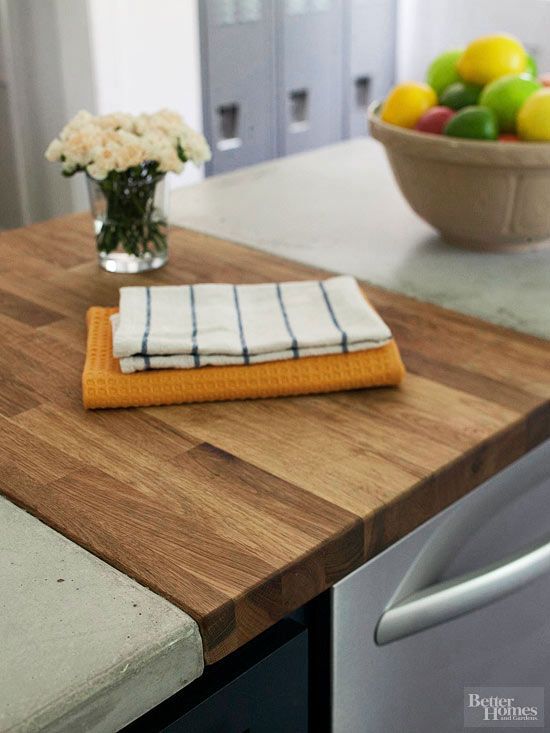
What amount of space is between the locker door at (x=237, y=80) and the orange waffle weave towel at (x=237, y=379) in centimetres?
232

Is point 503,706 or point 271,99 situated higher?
point 271,99

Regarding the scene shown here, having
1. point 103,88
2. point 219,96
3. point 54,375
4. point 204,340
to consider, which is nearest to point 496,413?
point 204,340

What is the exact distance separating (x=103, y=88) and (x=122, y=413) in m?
2.10

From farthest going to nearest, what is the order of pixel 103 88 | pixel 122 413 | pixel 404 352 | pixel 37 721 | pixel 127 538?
pixel 103 88
pixel 404 352
pixel 122 413
pixel 127 538
pixel 37 721

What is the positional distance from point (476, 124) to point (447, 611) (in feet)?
1.91

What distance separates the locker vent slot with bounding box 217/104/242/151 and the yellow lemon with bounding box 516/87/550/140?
2.13 metres

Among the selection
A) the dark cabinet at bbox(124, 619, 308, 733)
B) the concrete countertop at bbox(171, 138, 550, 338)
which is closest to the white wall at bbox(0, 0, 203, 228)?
the concrete countertop at bbox(171, 138, 550, 338)

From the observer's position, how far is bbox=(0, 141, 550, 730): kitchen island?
0.69 meters

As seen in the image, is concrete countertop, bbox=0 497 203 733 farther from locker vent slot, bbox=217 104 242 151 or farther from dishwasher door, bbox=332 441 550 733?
locker vent slot, bbox=217 104 242 151

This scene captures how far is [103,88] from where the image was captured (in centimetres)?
279

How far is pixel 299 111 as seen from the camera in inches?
135

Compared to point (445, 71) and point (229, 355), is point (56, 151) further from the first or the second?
point (445, 71)

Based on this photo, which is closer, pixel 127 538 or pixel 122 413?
pixel 127 538

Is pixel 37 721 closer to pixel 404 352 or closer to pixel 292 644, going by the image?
pixel 292 644
